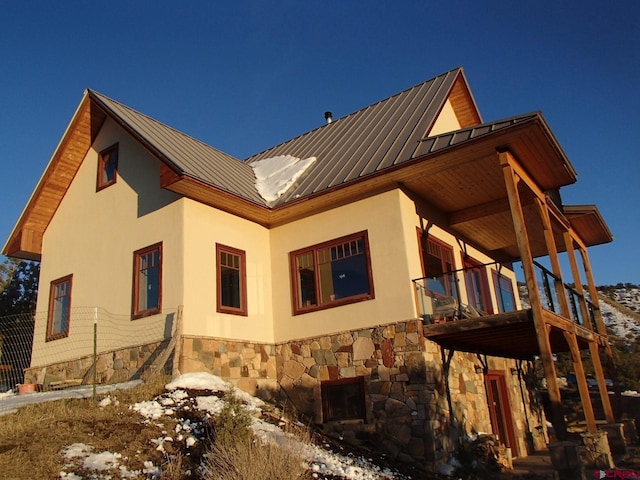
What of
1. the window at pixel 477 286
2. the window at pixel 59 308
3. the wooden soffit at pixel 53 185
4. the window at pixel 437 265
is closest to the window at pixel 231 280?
the window at pixel 437 265

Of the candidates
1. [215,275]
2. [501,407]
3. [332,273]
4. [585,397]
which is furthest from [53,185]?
[585,397]

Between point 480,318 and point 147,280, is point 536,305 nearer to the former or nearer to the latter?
point 480,318

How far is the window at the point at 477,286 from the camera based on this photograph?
13.5m

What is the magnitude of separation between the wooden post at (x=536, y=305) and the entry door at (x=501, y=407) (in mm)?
3405

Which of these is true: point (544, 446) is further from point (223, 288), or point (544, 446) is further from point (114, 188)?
point (114, 188)

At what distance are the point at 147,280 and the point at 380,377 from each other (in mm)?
5476

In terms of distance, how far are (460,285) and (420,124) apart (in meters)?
3.86

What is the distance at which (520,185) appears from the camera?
11852mm

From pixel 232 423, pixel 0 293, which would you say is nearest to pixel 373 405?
pixel 232 423

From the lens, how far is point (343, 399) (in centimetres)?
1193

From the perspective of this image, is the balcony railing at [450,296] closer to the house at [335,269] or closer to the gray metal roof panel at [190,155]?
the house at [335,269]

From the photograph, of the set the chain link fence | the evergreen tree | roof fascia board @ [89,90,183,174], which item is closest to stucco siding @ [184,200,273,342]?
the chain link fence

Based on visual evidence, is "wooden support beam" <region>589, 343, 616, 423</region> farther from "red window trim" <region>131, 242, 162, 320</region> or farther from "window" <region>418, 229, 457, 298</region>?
"red window trim" <region>131, 242, 162, 320</region>

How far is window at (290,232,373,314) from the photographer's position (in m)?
12.3
